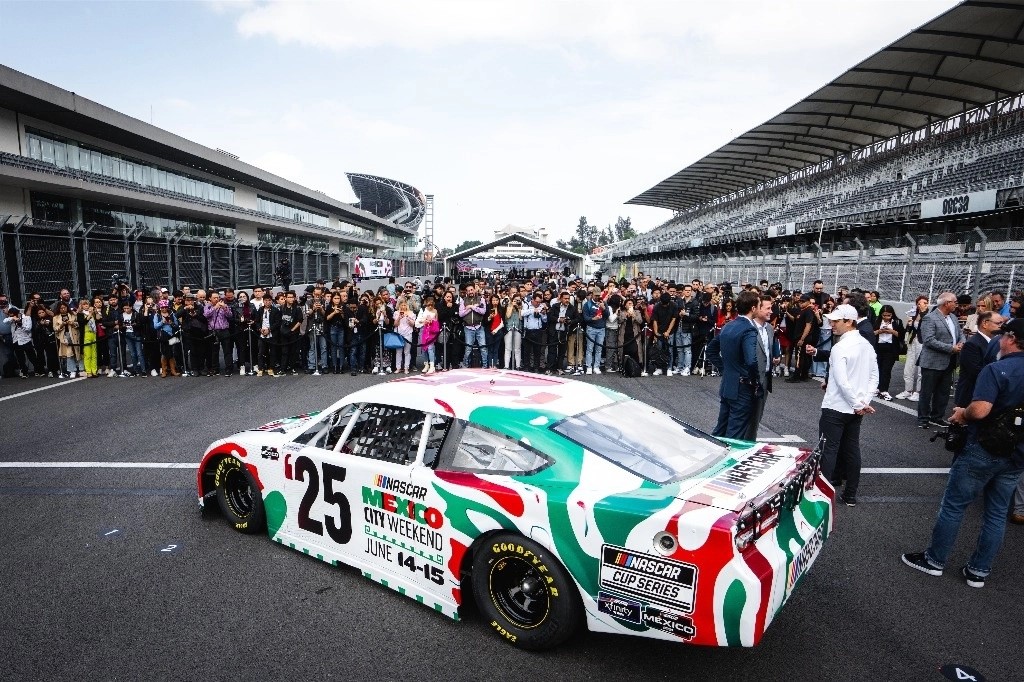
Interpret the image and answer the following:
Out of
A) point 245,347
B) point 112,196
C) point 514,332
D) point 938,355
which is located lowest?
point 245,347

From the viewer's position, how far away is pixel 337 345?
1208cm

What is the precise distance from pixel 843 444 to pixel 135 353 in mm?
12567

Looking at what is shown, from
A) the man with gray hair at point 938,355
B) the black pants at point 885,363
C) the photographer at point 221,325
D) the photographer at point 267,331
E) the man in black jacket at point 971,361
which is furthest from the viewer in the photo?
the photographer at point 267,331

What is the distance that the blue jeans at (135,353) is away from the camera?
12.0 metres

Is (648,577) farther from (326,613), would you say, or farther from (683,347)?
(683,347)

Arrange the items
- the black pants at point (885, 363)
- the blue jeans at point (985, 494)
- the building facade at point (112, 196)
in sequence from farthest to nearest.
→ 1. the building facade at point (112, 196)
2. the black pants at point (885, 363)
3. the blue jeans at point (985, 494)

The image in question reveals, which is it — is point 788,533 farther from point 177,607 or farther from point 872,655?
point 177,607

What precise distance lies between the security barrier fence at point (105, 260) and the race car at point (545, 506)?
13.3 meters

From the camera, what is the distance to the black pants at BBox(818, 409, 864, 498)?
17.1ft

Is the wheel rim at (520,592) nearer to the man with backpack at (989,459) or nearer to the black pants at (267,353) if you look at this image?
the man with backpack at (989,459)

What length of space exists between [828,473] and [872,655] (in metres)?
2.35

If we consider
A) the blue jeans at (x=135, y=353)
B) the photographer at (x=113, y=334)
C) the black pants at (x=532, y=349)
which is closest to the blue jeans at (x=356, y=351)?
the black pants at (x=532, y=349)

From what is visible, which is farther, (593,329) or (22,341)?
(593,329)

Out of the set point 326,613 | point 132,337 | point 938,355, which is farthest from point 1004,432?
point 132,337
